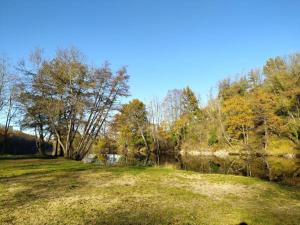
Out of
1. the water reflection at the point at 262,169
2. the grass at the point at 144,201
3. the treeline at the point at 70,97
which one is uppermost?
the treeline at the point at 70,97

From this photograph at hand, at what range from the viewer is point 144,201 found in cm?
723

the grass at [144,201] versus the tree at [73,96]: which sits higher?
the tree at [73,96]

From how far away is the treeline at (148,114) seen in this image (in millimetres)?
24750

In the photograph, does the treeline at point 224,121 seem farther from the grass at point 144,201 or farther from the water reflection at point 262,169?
the grass at point 144,201

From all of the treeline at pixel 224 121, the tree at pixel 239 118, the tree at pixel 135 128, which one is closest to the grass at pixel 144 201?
the treeline at pixel 224 121

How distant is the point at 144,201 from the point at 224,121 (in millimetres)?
40344

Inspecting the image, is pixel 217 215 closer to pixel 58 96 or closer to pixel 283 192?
pixel 283 192

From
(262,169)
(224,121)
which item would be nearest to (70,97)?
(262,169)

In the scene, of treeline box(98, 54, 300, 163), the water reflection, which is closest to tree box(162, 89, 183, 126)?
treeline box(98, 54, 300, 163)

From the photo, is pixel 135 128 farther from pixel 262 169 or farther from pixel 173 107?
pixel 262 169

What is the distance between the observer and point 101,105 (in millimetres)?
25406

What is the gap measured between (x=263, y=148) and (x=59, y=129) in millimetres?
29024

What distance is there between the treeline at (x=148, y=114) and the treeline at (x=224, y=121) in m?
0.13

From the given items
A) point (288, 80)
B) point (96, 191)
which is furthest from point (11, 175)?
point (288, 80)
